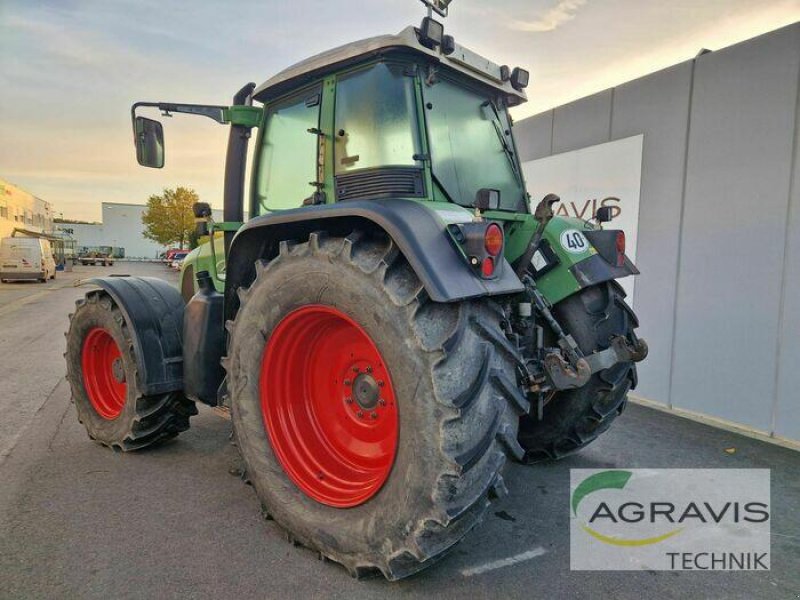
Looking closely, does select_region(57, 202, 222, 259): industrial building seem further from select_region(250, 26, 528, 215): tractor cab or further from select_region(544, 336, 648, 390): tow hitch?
select_region(544, 336, 648, 390): tow hitch

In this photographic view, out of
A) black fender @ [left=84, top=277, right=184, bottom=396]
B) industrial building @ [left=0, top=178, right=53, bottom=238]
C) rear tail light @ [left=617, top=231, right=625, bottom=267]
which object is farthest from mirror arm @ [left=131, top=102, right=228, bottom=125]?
industrial building @ [left=0, top=178, right=53, bottom=238]

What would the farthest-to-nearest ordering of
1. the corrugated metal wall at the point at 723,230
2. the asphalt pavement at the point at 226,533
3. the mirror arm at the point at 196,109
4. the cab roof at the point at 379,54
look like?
1. the corrugated metal wall at the point at 723,230
2. the mirror arm at the point at 196,109
3. the cab roof at the point at 379,54
4. the asphalt pavement at the point at 226,533

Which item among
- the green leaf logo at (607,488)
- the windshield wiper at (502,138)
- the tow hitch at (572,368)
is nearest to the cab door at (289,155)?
the windshield wiper at (502,138)

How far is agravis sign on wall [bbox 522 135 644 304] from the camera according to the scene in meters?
5.88

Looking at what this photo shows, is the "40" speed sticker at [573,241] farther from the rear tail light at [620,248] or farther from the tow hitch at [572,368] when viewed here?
the tow hitch at [572,368]

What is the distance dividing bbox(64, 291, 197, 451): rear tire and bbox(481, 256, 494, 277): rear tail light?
2608 millimetres

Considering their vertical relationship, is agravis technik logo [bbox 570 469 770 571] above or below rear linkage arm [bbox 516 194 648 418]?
below

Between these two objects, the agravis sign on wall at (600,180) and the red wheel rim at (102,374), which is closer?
the red wheel rim at (102,374)

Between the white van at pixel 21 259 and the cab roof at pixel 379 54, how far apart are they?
2479cm

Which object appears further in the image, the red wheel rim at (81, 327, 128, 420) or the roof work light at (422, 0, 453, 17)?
the red wheel rim at (81, 327, 128, 420)

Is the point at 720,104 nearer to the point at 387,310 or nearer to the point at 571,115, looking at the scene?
the point at 571,115

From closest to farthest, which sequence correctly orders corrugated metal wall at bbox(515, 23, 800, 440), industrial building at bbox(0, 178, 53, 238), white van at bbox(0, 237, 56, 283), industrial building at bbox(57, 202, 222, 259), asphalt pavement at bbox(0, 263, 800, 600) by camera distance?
1. asphalt pavement at bbox(0, 263, 800, 600)
2. corrugated metal wall at bbox(515, 23, 800, 440)
3. white van at bbox(0, 237, 56, 283)
4. industrial building at bbox(0, 178, 53, 238)
5. industrial building at bbox(57, 202, 222, 259)

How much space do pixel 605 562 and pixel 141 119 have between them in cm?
379

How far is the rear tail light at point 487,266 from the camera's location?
87.0 inches
